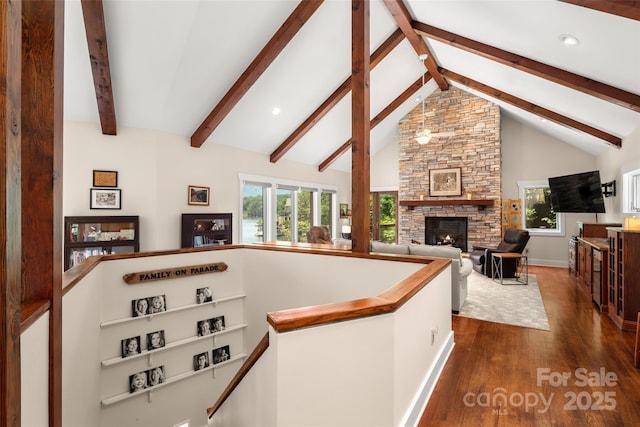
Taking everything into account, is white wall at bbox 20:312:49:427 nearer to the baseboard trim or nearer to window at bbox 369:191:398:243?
the baseboard trim

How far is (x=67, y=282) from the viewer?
201 cm

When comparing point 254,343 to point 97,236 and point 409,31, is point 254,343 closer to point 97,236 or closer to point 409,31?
point 97,236

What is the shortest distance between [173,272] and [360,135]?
95.7 inches

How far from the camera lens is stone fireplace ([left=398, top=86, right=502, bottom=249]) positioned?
775 centimetres

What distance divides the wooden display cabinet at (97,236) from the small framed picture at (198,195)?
0.96m

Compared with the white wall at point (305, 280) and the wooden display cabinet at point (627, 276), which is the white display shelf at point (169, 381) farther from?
the wooden display cabinet at point (627, 276)

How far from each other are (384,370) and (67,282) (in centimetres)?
194

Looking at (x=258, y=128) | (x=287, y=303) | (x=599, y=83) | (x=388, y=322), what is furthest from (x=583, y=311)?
(x=258, y=128)

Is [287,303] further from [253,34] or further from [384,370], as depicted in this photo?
[253,34]

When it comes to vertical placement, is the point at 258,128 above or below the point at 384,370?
above

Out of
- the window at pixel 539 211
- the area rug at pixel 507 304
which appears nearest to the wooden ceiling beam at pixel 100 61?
the area rug at pixel 507 304

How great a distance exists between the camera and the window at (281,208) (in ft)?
22.6

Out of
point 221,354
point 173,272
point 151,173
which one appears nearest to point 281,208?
point 151,173

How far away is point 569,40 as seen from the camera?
3.27m
